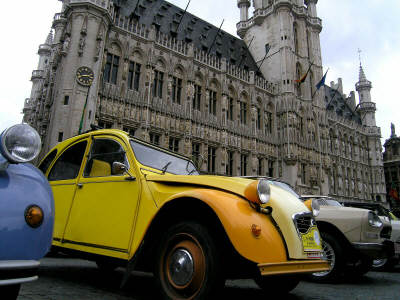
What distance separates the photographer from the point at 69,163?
14.8 feet

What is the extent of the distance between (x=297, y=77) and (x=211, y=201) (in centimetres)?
3238

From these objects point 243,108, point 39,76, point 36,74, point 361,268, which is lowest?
point 361,268

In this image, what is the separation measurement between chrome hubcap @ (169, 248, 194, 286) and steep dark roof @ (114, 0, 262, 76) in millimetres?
24352

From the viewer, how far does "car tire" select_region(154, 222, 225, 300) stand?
2.42 meters

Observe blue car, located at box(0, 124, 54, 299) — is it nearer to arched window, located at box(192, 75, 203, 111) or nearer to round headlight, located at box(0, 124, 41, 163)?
round headlight, located at box(0, 124, 41, 163)

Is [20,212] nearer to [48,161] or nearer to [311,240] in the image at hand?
[311,240]

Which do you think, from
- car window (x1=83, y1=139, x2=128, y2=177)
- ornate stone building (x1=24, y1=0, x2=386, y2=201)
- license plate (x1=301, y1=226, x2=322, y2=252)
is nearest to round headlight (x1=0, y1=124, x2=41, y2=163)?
car window (x1=83, y1=139, x2=128, y2=177)

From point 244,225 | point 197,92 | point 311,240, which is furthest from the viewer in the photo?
point 197,92

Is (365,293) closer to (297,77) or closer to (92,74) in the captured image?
(92,74)

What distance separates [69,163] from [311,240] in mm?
3666

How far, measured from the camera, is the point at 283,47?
103 ft

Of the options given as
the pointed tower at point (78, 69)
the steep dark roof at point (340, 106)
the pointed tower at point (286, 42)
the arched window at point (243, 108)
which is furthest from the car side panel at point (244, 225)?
the steep dark roof at point (340, 106)

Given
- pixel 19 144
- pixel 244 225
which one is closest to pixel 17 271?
pixel 19 144

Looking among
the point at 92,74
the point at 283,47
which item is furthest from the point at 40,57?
the point at 283,47
